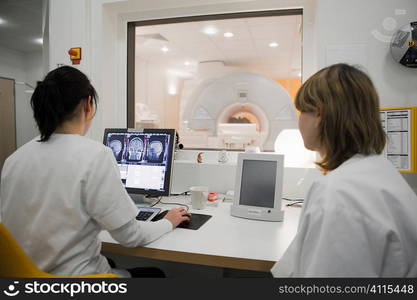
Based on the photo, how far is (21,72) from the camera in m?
3.71

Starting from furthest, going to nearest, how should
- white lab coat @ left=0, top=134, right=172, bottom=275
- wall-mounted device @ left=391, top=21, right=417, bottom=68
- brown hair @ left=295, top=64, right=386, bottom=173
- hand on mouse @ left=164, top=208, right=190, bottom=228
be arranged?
wall-mounted device @ left=391, top=21, right=417, bottom=68, hand on mouse @ left=164, top=208, right=190, bottom=228, white lab coat @ left=0, top=134, right=172, bottom=275, brown hair @ left=295, top=64, right=386, bottom=173

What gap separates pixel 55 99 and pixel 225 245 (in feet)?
2.44

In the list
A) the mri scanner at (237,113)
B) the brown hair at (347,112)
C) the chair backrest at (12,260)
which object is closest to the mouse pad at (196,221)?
the chair backrest at (12,260)

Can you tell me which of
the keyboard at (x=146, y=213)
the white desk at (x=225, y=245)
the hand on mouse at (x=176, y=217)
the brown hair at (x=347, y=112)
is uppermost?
the brown hair at (x=347, y=112)

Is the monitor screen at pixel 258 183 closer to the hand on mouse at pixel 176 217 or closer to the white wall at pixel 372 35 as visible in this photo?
the hand on mouse at pixel 176 217

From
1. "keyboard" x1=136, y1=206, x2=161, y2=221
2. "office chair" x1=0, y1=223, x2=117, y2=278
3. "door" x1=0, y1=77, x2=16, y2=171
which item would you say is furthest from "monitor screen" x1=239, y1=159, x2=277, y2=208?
"door" x1=0, y1=77, x2=16, y2=171

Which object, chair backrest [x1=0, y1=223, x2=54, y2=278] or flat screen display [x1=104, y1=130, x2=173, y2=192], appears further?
flat screen display [x1=104, y1=130, x2=173, y2=192]

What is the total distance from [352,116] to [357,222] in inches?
11.0

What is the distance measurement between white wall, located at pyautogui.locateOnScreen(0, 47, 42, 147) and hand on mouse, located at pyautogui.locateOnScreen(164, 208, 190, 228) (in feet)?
10.5

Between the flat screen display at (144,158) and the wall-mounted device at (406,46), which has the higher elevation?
the wall-mounted device at (406,46)

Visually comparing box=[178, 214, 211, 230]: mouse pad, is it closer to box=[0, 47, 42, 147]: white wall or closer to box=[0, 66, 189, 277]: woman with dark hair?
box=[0, 66, 189, 277]: woman with dark hair

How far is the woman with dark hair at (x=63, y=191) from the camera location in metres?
0.83

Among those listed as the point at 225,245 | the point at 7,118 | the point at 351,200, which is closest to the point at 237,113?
the point at 225,245

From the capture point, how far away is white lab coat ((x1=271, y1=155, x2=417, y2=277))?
590 mm
